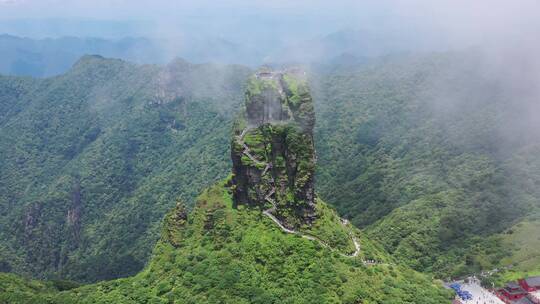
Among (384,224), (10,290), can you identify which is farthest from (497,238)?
(10,290)

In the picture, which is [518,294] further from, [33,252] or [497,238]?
[33,252]

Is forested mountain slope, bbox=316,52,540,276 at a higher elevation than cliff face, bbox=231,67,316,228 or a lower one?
lower

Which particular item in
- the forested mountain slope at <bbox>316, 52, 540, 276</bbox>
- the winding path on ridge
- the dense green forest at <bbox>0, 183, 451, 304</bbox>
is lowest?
the forested mountain slope at <bbox>316, 52, 540, 276</bbox>

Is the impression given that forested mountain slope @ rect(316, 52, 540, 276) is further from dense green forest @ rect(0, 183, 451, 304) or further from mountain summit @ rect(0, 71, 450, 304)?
mountain summit @ rect(0, 71, 450, 304)

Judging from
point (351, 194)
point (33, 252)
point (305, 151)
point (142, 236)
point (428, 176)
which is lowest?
point (33, 252)

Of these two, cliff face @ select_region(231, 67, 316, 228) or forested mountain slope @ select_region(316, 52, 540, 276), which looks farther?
forested mountain slope @ select_region(316, 52, 540, 276)

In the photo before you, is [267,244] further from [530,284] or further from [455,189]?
[455,189]

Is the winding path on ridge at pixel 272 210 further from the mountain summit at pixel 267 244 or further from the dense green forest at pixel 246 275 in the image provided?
the dense green forest at pixel 246 275

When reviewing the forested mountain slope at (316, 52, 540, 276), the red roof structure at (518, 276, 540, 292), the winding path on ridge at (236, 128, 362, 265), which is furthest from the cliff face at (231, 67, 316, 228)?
A: the forested mountain slope at (316, 52, 540, 276)

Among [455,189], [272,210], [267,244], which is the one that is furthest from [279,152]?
[455,189]
